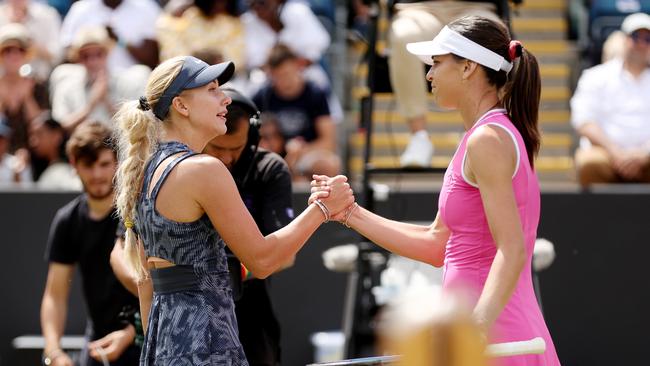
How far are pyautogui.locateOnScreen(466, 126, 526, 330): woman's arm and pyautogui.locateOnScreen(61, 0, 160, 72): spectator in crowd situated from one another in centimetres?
626

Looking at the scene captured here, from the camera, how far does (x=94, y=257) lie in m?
5.55

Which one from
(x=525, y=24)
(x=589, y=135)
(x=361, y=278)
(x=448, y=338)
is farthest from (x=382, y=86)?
(x=448, y=338)

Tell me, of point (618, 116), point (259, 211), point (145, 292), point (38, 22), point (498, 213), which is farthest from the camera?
point (38, 22)

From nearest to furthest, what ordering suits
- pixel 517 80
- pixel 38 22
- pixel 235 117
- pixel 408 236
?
pixel 517 80 → pixel 408 236 → pixel 235 117 → pixel 38 22

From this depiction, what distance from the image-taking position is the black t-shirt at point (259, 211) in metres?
4.86

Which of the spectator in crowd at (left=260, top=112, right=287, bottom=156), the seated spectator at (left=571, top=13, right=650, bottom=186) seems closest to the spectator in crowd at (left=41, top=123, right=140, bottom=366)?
the spectator in crowd at (left=260, top=112, right=287, bottom=156)

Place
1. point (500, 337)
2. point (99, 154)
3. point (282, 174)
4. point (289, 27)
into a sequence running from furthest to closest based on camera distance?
point (289, 27)
point (99, 154)
point (282, 174)
point (500, 337)

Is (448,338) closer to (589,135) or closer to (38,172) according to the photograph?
(589,135)

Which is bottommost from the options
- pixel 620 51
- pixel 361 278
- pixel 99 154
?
pixel 361 278

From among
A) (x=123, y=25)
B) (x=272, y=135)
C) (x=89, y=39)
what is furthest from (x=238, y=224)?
(x=123, y=25)

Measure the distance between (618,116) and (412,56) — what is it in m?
2.32

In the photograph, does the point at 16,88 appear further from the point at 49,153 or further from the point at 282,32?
the point at 282,32

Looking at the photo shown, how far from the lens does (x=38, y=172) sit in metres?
8.78

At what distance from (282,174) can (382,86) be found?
242 cm
